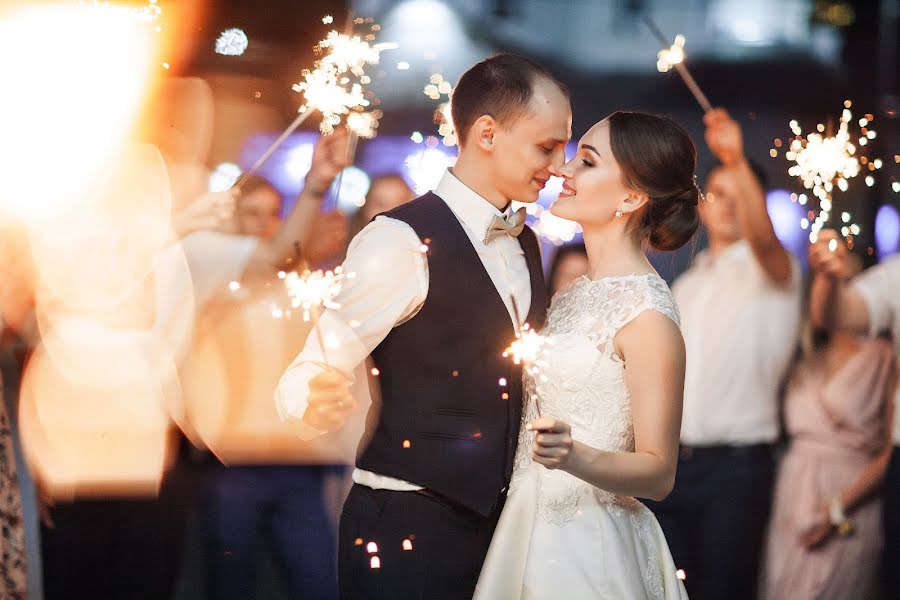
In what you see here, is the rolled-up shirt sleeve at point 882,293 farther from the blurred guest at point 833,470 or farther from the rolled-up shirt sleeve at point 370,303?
the rolled-up shirt sleeve at point 370,303

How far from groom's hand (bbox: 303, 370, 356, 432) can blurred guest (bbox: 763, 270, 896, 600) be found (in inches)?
76.5

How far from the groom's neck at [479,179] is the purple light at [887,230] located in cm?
209

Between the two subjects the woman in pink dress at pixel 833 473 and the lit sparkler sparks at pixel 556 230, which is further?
the lit sparkler sparks at pixel 556 230

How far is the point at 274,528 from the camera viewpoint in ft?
9.34

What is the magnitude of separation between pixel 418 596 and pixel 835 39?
298 centimetres

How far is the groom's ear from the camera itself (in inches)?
83.9

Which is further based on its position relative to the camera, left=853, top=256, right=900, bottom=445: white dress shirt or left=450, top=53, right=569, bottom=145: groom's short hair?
left=853, top=256, right=900, bottom=445: white dress shirt

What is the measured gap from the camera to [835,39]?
12.9 ft

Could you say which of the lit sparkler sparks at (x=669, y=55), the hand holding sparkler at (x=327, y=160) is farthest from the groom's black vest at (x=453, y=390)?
the lit sparkler sparks at (x=669, y=55)

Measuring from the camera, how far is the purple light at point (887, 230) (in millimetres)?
3660

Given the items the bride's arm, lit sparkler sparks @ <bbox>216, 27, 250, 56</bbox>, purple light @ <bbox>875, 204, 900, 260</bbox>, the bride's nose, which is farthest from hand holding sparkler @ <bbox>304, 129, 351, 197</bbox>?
purple light @ <bbox>875, 204, 900, 260</bbox>

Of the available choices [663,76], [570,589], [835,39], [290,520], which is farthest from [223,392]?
[835,39]

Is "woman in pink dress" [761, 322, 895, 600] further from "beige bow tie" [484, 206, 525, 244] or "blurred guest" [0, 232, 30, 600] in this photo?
"blurred guest" [0, 232, 30, 600]

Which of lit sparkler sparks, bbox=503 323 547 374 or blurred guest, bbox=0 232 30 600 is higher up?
lit sparkler sparks, bbox=503 323 547 374
